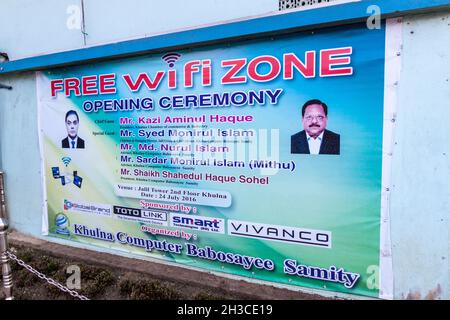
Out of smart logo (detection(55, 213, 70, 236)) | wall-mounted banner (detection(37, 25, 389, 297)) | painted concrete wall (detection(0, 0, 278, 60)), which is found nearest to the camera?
wall-mounted banner (detection(37, 25, 389, 297))

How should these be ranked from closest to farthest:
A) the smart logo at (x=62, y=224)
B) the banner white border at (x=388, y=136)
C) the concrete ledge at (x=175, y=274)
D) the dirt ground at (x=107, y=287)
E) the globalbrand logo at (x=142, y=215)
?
1. the banner white border at (x=388, y=136)
2. the concrete ledge at (x=175, y=274)
3. the dirt ground at (x=107, y=287)
4. the globalbrand logo at (x=142, y=215)
5. the smart logo at (x=62, y=224)

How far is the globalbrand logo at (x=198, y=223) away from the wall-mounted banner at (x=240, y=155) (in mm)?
12

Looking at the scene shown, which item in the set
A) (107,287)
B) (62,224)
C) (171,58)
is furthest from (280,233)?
(62,224)

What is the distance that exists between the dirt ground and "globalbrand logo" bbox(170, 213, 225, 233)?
0.61m

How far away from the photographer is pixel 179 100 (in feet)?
12.4

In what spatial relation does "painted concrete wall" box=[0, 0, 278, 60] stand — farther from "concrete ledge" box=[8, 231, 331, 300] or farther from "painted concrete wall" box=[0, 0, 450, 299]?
"concrete ledge" box=[8, 231, 331, 300]

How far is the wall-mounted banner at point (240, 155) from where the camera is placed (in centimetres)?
303

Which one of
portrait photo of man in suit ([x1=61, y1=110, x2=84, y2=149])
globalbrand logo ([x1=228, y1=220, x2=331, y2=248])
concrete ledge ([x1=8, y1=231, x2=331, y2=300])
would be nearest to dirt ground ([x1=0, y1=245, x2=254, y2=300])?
concrete ledge ([x1=8, y1=231, x2=331, y2=300])

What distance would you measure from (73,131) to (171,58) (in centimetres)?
176

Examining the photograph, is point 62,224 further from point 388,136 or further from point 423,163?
point 423,163

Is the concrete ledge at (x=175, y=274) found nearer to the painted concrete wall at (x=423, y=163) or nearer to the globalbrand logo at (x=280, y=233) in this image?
the globalbrand logo at (x=280, y=233)

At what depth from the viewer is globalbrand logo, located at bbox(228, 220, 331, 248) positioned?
10.6 ft

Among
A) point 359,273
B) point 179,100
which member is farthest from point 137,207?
point 359,273

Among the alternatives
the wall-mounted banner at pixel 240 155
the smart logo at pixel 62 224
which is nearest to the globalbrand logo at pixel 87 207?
the wall-mounted banner at pixel 240 155
